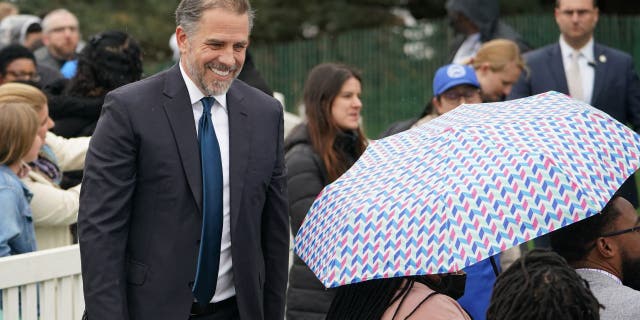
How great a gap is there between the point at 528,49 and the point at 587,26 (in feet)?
6.57

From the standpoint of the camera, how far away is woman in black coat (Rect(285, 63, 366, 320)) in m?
6.05

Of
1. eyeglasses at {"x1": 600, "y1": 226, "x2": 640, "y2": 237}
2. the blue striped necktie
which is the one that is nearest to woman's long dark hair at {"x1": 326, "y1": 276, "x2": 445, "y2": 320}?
the blue striped necktie

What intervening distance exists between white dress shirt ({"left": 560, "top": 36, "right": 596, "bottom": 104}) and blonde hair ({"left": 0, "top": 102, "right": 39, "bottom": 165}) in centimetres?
458

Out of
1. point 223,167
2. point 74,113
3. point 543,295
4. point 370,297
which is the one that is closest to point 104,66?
point 74,113

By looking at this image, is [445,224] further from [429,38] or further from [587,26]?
[429,38]

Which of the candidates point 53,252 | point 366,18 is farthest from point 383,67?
point 53,252

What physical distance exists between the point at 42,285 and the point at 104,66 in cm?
196

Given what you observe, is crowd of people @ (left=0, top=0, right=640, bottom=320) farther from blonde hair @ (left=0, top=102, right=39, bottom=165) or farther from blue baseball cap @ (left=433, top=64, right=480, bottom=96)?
blue baseball cap @ (left=433, top=64, right=480, bottom=96)

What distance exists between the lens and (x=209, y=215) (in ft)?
13.5

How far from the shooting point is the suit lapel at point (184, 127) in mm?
4098

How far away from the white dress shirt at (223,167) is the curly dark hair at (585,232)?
53.7 inches

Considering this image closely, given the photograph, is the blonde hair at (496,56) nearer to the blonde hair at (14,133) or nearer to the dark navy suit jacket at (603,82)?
the dark navy suit jacket at (603,82)

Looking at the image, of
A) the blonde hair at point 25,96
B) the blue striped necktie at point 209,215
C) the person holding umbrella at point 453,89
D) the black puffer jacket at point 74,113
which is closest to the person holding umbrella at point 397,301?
the blue striped necktie at point 209,215

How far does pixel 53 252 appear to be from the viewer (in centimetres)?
543
